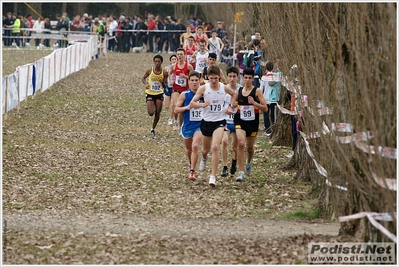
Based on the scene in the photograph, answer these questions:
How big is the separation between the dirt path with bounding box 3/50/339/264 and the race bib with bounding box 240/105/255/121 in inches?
40.6

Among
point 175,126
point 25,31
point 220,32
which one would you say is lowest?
point 175,126

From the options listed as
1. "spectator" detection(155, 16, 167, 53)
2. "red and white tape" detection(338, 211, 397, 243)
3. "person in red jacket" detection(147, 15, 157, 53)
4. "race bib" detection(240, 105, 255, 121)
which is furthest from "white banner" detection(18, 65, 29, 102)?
"spectator" detection(155, 16, 167, 53)

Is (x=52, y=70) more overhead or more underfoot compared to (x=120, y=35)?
more underfoot

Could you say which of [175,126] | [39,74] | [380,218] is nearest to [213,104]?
[380,218]

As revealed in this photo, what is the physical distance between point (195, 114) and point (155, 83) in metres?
5.41

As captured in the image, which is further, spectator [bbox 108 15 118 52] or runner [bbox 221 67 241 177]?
spectator [bbox 108 15 118 52]

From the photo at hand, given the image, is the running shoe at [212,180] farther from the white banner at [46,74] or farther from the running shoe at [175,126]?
the white banner at [46,74]

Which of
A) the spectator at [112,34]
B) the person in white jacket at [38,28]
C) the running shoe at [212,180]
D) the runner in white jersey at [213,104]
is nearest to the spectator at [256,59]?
the runner in white jersey at [213,104]

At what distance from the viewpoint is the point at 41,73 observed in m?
27.5

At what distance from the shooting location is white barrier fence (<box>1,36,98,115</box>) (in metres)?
21.6

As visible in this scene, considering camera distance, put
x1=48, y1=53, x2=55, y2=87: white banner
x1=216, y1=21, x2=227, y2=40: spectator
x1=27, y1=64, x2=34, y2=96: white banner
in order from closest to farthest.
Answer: x1=27, y1=64, x2=34, y2=96: white banner
x1=48, y1=53, x2=55, y2=87: white banner
x1=216, y1=21, x2=227, y2=40: spectator

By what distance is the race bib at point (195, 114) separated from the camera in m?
14.4

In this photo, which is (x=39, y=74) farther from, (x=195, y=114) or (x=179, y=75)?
(x=195, y=114)

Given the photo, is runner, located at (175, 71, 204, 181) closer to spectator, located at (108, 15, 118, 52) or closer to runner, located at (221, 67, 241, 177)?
runner, located at (221, 67, 241, 177)
